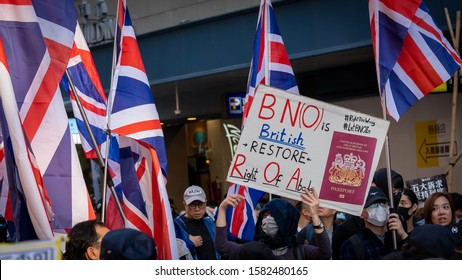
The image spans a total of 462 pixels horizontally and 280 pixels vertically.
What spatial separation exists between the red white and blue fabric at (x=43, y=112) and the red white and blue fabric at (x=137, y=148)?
953mm

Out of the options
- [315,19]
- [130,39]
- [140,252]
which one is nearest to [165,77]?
[315,19]

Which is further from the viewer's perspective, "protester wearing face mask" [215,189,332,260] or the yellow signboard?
the yellow signboard

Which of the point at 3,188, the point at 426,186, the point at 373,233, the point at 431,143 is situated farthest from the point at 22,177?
the point at 431,143

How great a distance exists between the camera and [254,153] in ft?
22.6

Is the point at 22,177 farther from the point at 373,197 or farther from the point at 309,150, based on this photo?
the point at 373,197

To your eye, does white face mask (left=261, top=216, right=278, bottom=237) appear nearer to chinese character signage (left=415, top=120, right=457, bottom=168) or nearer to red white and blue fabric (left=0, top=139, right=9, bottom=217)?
red white and blue fabric (left=0, top=139, right=9, bottom=217)

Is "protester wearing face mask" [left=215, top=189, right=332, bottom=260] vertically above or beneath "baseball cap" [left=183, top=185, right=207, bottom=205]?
beneath

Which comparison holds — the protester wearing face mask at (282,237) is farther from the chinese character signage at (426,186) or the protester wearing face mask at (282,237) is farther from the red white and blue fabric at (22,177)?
the chinese character signage at (426,186)

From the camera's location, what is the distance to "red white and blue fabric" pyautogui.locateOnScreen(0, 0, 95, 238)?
6.75 meters

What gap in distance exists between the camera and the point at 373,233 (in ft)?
23.7

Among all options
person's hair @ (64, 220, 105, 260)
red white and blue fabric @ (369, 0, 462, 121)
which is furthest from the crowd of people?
red white and blue fabric @ (369, 0, 462, 121)

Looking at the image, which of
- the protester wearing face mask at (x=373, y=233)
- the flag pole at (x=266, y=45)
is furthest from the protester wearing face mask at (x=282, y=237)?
the flag pole at (x=266, y=45)

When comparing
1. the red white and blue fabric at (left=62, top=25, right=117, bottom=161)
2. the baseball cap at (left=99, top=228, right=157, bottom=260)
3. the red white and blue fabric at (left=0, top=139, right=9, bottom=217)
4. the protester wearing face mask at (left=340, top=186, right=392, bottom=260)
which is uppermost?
the red white and blue fabric at (left=62, top=25, right=117, bottom=161)

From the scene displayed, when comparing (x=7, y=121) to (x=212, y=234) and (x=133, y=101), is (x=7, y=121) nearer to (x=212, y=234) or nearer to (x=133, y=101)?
(x=133, y=101)
